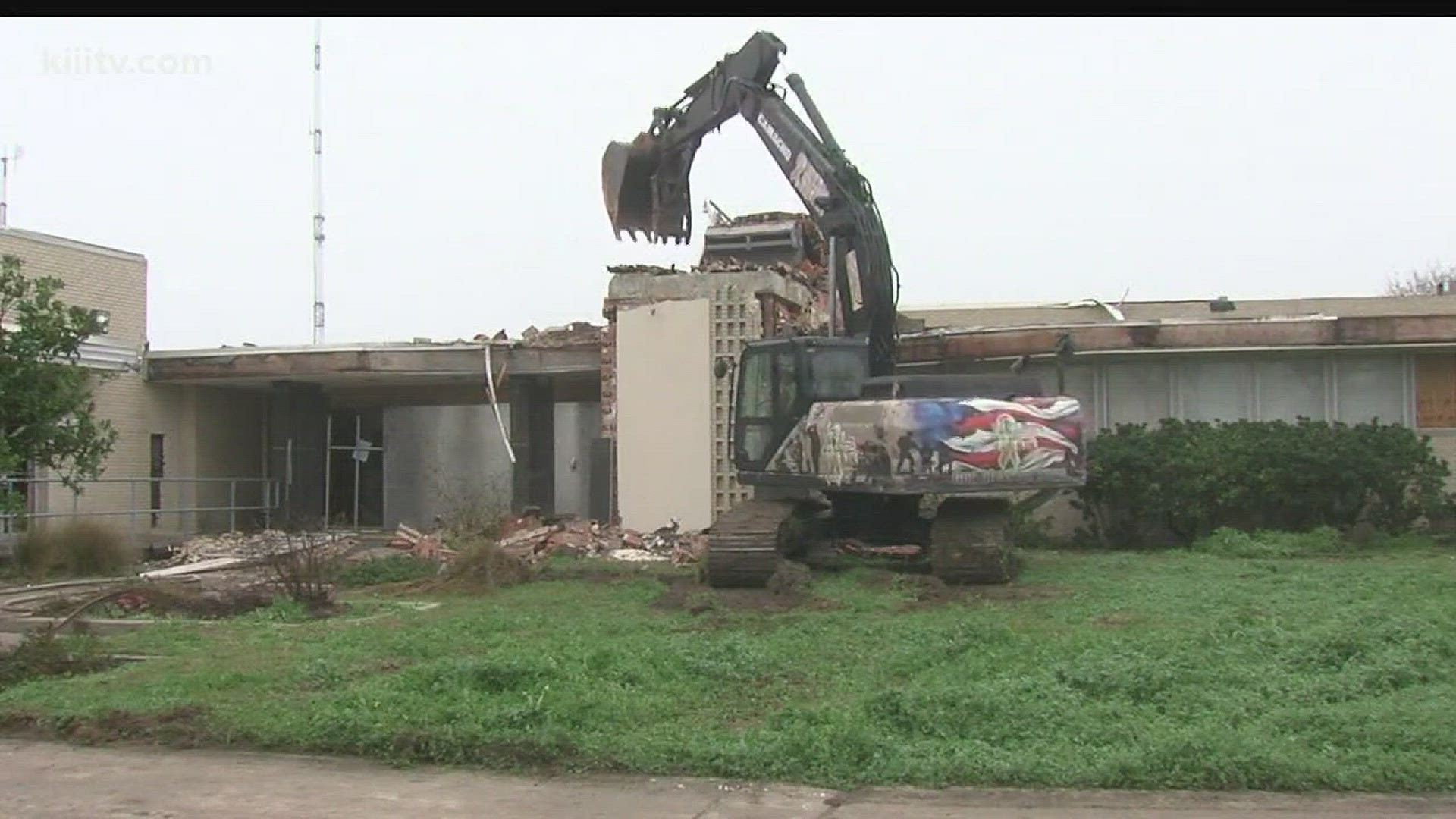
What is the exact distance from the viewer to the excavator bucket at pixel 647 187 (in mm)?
18125

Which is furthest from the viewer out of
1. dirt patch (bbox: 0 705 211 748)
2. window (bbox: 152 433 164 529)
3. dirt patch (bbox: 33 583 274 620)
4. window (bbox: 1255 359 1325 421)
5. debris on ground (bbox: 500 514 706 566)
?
window (bbox: 152 433 164 529)

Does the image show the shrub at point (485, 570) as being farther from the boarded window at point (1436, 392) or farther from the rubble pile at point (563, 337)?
the boarded window at point (1436, 392)

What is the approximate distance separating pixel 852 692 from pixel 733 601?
4.61 metres

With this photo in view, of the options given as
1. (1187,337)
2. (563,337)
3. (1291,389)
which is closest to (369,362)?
(563,337)

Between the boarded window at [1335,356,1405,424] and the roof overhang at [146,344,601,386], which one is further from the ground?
the roof overhang at [146,344,601,386]

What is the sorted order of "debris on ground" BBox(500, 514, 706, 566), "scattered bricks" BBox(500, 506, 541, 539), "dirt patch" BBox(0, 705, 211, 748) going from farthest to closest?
"scattered bricks" BBox(500, 506, 541, 539) → "debris on ground" BBox(500, 514, 706, 566) → "dirt patch" BBox(0, 705, 211, 748)

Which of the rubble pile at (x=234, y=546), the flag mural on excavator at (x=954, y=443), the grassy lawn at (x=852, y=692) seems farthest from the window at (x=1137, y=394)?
the rubble pile at (x=234, y=546)

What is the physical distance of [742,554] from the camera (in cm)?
1378

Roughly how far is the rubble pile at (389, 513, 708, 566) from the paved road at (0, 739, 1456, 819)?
32.6ft

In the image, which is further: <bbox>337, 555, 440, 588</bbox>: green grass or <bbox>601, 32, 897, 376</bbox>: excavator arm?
<bbox>337, 555, 440, 588</bbox>: green grass

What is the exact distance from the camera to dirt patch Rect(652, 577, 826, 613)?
1275 centimetres

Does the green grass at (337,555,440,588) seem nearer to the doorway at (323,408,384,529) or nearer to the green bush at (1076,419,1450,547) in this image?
the green bush at (1076,419,1450,547)

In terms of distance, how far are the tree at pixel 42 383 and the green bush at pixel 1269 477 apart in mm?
13218

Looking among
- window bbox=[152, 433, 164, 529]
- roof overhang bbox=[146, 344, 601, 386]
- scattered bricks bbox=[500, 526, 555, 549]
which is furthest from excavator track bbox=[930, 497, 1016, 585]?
window bbox=[152, 433, 164, 529]
